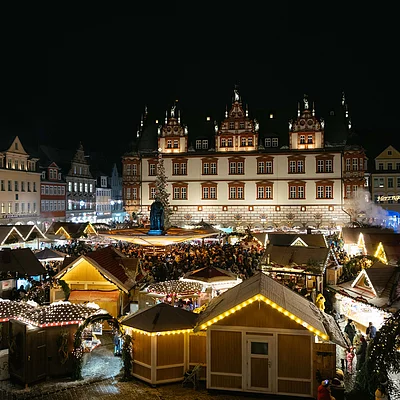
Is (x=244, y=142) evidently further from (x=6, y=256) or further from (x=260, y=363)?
(x=260, y=363)

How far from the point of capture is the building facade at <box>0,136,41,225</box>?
1877 inches

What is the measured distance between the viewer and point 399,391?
10.2 meters

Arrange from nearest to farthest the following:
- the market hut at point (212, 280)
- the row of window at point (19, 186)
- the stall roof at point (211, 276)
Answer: the market hut at point (212, 280) < the stall roof at point (211, 276) < the row of window at point (19, 186)

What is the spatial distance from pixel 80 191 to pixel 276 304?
53.4 metres

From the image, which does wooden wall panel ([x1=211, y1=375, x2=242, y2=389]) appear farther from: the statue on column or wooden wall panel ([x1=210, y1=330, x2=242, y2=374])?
the statue on column

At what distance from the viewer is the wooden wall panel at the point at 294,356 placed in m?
10.2

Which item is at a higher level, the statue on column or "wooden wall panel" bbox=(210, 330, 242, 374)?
the statue on column

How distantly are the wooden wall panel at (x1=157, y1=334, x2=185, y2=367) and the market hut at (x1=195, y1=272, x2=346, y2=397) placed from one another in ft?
2.79

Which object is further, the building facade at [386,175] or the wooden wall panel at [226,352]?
the building facade at [386,175]

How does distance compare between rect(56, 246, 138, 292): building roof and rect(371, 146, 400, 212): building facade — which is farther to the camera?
rect(371, 146, 400, 212): building facade

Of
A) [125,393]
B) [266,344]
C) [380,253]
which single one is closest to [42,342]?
[125,393]

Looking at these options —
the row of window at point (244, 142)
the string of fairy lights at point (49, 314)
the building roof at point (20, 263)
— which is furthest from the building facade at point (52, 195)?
the string of fairy lights at point (49, 314)

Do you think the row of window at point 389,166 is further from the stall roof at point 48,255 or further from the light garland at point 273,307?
the light garland at point 273,307

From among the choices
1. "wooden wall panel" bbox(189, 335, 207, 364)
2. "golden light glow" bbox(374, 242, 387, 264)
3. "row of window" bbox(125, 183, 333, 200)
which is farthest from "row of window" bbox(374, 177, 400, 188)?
"wooden wall panel" bbox(189, 335, 207, 364)
